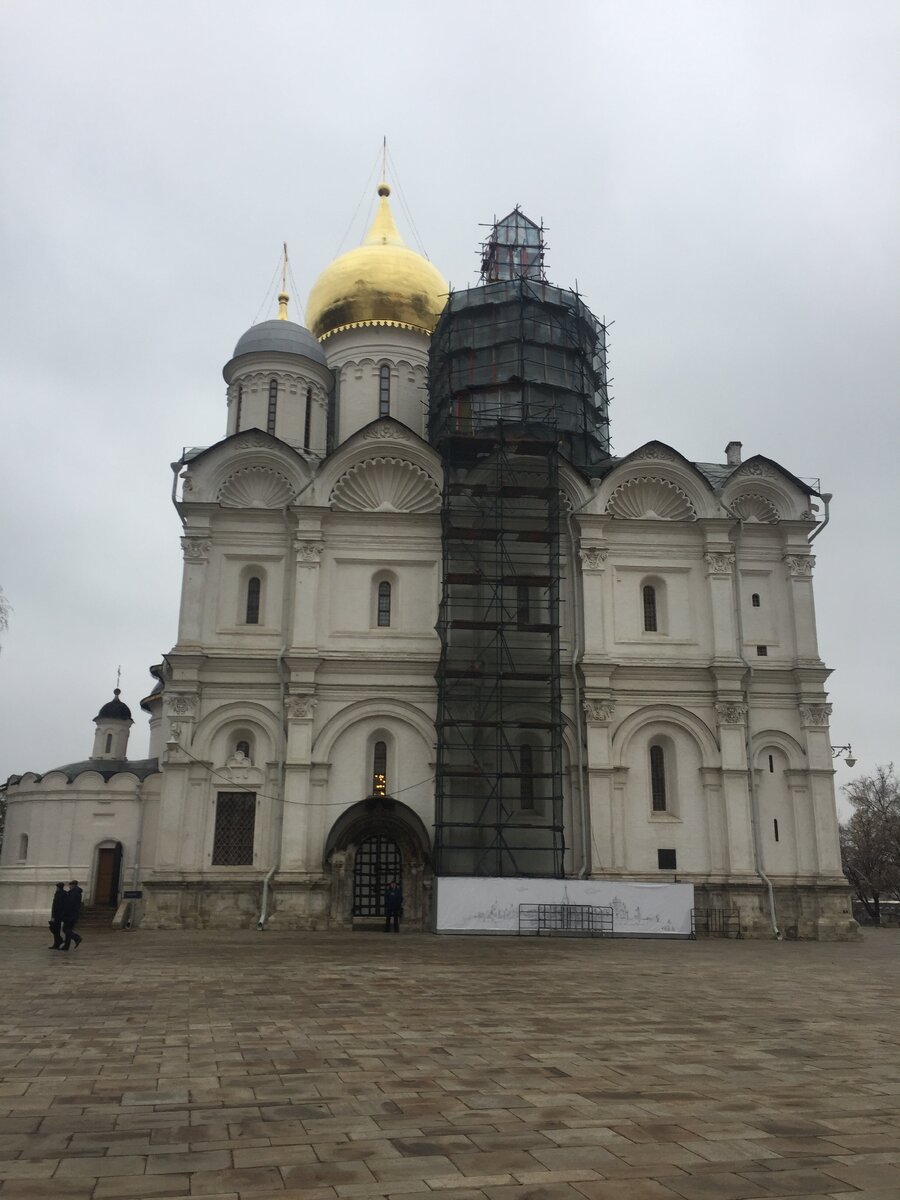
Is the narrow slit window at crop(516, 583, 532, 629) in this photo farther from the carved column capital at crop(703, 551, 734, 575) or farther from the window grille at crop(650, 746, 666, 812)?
the carved column capital at crop(703, 551, 734, 575)

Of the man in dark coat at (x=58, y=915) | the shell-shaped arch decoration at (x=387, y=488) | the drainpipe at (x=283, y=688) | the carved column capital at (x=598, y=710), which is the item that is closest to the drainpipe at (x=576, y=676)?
the carved column capital at (x=598, y=710)

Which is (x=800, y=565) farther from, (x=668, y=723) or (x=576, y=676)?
(x=576, y=676)

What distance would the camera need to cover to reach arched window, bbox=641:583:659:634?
2827cm

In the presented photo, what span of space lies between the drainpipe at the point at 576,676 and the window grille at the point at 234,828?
8226 mm

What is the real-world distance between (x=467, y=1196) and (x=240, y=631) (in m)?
23.4

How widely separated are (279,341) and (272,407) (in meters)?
2.18

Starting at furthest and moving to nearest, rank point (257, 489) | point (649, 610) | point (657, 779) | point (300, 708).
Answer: point (649, 610)
point (257, 489)
point (657, 779)
point (300, 708)

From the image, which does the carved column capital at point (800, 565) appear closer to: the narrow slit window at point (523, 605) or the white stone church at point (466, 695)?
the white stone church at point (466, 695)

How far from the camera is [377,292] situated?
1359 inches

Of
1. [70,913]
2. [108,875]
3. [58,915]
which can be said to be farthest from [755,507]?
[108,875]

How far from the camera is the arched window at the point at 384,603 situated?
27.8 m

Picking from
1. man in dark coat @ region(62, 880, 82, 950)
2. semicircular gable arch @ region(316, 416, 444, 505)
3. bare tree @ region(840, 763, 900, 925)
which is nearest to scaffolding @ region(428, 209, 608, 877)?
semicircular gable arch @ region(316, 416, 444, 505)

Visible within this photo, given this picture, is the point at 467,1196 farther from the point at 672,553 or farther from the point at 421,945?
the point at 672,553

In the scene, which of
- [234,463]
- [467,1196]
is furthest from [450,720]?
[467,1196]
